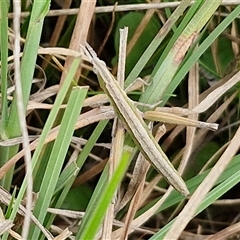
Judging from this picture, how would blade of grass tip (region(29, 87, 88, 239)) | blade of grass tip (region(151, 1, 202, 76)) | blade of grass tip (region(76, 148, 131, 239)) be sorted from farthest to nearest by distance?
blade of grass tip (region(151, 1, 202, 76)) < blade of grass tip (region(29, 87, 88, 239)) < blade of grass tip (region(76, 148, 131, 239))

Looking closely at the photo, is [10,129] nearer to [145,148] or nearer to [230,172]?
[145,148]

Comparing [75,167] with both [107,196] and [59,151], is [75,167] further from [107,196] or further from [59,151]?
[107,196]

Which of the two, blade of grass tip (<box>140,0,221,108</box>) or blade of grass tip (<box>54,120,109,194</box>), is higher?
blade of grass tip (<box>140,0,221,108</box>)

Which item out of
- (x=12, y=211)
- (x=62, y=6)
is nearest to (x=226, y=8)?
(x=62, y=6)

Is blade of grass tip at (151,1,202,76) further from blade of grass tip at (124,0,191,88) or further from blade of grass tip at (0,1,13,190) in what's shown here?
blade of grass tip at (0,1,13,190)

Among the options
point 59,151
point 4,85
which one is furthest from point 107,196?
point 4,85

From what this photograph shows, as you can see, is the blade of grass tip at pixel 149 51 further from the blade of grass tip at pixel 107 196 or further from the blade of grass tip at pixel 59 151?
the blade of grass tip at pixel 107 196

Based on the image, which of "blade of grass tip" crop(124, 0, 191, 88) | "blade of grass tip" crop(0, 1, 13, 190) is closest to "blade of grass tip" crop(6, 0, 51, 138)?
"blade of grass tip" crop(0, 1, 13, 190)
